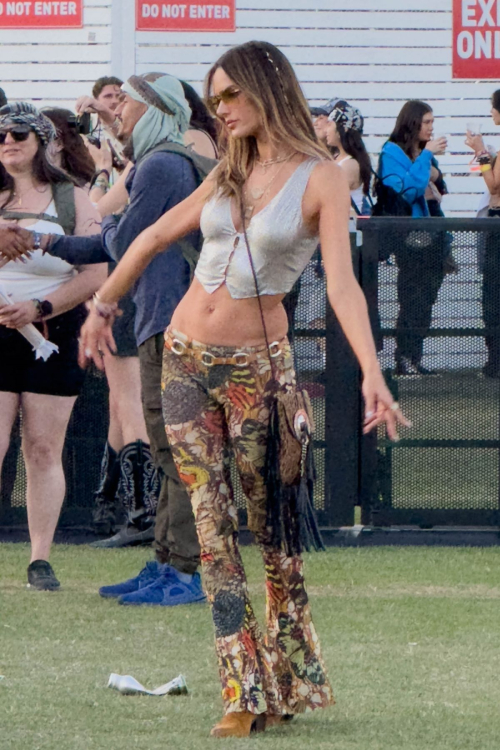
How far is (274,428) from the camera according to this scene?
13.6 ft

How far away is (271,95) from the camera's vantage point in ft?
13.4

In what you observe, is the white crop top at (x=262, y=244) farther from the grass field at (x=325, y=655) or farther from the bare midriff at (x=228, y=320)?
the grass field at (x=325, y=655)

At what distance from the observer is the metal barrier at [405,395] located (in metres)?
7.30

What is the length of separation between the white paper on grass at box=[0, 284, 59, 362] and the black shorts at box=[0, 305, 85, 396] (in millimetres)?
58

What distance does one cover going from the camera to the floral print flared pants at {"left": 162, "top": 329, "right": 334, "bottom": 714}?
164 inches

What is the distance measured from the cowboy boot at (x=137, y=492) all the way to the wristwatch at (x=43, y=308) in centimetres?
124

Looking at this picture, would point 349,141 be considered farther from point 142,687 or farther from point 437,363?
point 142,687

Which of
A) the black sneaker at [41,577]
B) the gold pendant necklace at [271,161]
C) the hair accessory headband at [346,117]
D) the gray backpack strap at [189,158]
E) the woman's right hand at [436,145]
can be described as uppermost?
the hair accessory headband at [346,117]

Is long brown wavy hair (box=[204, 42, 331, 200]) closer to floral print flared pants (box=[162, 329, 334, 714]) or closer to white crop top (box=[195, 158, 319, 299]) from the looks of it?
white crop top (box=[195, 158, 319, 299])

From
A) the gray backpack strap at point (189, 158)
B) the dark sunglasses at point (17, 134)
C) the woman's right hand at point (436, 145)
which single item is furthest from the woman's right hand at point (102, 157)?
the gray backpack strap at point (189, 158)

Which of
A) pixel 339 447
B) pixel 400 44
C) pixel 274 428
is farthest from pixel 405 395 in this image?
pixel 400 44

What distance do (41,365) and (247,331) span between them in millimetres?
2306

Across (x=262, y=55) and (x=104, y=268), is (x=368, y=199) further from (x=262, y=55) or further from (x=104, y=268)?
(x=262, y=55)

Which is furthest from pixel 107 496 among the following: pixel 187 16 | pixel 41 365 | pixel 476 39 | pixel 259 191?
pixel 476 39
